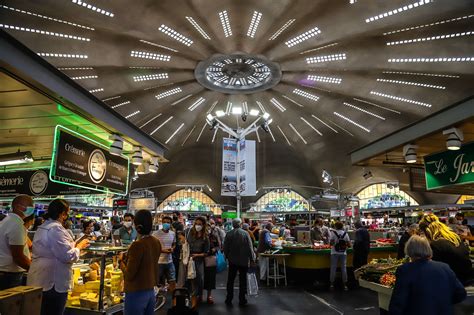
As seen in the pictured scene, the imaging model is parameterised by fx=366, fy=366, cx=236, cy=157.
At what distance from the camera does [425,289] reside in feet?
11.6

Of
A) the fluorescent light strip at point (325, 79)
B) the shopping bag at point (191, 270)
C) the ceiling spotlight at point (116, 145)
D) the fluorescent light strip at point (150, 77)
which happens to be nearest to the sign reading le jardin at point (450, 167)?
the shopping bag at point (191, 270)

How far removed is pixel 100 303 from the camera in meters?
5.75

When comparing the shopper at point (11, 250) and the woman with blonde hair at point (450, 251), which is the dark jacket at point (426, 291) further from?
the shopper at point (11, 250)

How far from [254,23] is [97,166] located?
1403 centimetres

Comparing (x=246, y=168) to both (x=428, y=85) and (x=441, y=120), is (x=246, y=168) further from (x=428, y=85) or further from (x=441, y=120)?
(x=441, y=120)

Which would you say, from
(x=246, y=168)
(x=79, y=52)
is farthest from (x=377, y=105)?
(x=79, y=52)

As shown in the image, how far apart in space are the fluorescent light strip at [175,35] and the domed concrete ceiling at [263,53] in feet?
0.18

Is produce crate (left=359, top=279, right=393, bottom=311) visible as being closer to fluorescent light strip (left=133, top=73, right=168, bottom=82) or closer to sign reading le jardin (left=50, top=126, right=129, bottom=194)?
sign reading le jardin (left=50, top=126, right=129, bottom=194)

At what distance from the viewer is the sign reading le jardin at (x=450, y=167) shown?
7395 mm

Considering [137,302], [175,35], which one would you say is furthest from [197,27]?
[137,302]

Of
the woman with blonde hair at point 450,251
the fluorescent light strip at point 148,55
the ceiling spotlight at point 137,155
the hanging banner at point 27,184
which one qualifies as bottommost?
the woman with blonde hair at point 450,251

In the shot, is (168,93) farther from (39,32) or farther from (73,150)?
(73,150)

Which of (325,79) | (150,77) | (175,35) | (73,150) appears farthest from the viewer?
(325,79)

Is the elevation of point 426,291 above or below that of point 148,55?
below
